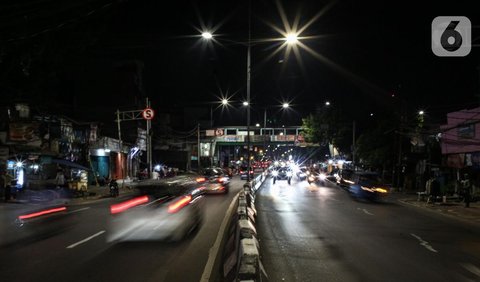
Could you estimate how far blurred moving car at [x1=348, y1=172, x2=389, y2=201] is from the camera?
2802 cm

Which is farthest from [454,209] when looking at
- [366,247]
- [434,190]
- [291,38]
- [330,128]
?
[330,128]

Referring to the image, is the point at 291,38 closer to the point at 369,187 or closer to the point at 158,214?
the point at 369,187

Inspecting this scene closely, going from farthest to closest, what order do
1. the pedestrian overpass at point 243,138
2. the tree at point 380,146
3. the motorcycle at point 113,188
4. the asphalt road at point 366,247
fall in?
the pedestrian overpass at point 243,138 → the tree at point 380,146 → the motorcycle at point 113,188 → the asphalt road at point 366,247

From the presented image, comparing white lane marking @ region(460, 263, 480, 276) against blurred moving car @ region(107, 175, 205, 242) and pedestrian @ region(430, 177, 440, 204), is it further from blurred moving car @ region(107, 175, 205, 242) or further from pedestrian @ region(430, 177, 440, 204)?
pedestrian @ region(430, 177, 440, 204)

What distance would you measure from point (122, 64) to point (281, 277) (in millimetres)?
55307

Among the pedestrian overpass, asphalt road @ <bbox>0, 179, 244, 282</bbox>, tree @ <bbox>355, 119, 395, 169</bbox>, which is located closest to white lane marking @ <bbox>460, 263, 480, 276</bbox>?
asphalt road @ <bbox>0, 179, 244, 282</bbox>

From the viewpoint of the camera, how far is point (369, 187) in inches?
1110

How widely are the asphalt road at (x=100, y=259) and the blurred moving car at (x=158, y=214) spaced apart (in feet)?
2.29

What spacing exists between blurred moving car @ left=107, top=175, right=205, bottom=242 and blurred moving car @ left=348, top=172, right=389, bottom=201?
9348 millimetres

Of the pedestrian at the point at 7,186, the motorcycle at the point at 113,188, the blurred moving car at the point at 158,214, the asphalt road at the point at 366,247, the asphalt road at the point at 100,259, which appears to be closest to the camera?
the asphalt road at the point at 100,259

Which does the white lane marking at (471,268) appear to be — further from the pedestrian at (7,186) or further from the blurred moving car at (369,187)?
the pedestrian at (7,186)

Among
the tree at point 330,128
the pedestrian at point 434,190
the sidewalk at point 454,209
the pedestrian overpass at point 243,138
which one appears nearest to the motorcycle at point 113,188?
the sidewalk at point 454,209

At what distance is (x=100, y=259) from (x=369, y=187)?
20942 mm

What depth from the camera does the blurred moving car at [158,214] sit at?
13663 millimetres
